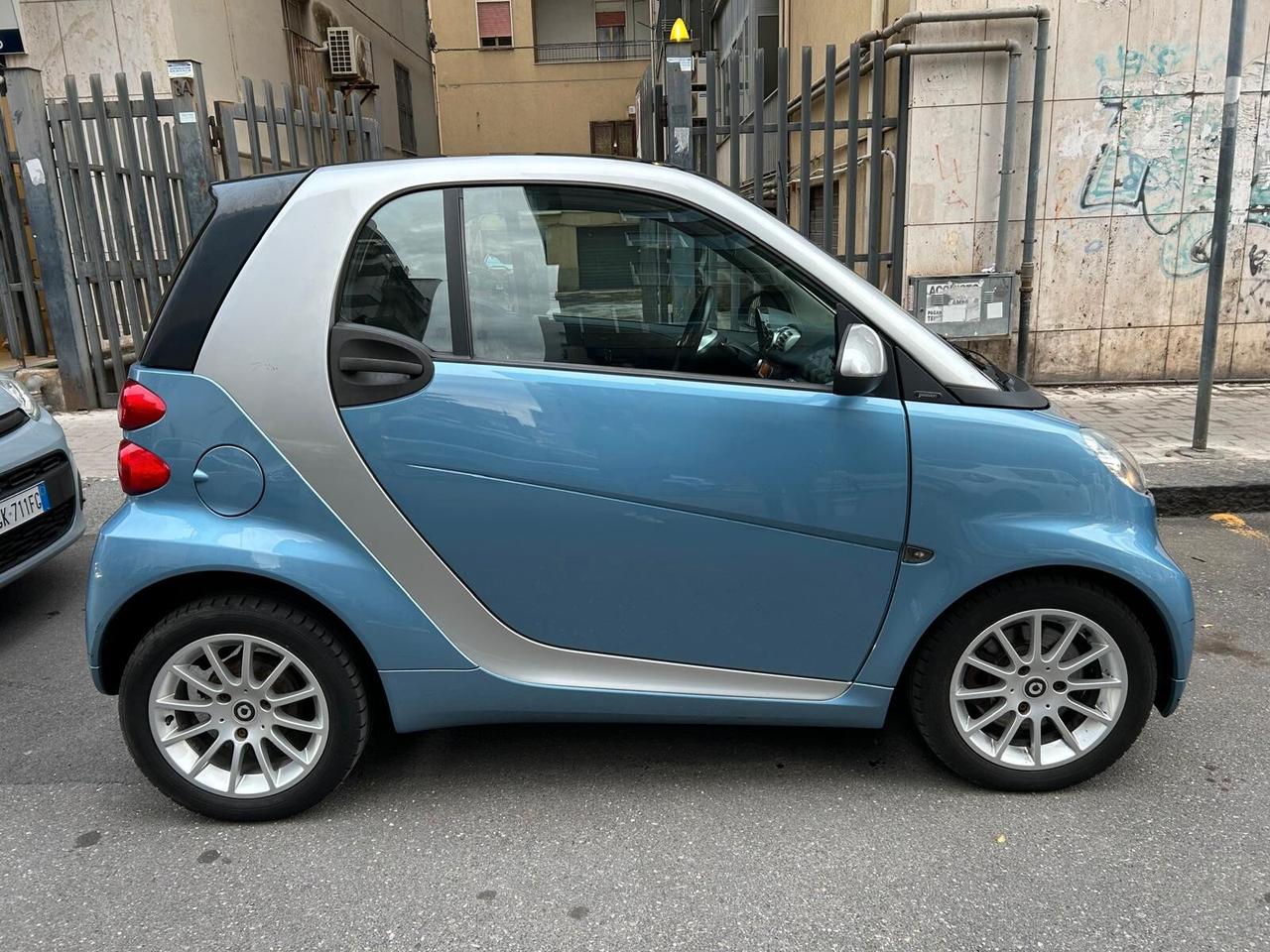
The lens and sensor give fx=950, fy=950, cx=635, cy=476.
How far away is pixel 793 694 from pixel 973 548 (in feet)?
2.09

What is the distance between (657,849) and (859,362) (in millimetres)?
1408

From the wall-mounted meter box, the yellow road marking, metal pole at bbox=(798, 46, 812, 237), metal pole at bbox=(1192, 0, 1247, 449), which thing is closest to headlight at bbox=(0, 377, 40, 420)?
metal pole at bbox=(798, 46, 812, 237)

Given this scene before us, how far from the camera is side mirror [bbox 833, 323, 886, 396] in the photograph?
2.45 m

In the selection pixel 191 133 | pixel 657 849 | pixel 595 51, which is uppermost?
pixel 595 51

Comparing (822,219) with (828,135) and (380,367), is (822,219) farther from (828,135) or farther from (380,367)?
(380,367)

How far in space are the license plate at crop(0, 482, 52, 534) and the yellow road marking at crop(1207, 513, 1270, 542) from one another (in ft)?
19.1

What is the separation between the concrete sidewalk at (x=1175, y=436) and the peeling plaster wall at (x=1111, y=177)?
420 mm

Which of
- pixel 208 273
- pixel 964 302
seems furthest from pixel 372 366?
pixel 964 302

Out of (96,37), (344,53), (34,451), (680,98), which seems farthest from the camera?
(344,53)

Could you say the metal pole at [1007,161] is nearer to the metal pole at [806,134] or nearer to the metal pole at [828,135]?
the metal pole at [828,135]

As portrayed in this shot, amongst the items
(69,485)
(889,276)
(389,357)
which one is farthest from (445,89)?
(389,357)

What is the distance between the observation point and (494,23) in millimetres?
27047

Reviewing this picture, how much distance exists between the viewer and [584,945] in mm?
2227

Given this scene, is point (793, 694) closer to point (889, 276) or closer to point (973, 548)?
point (973, 548)
